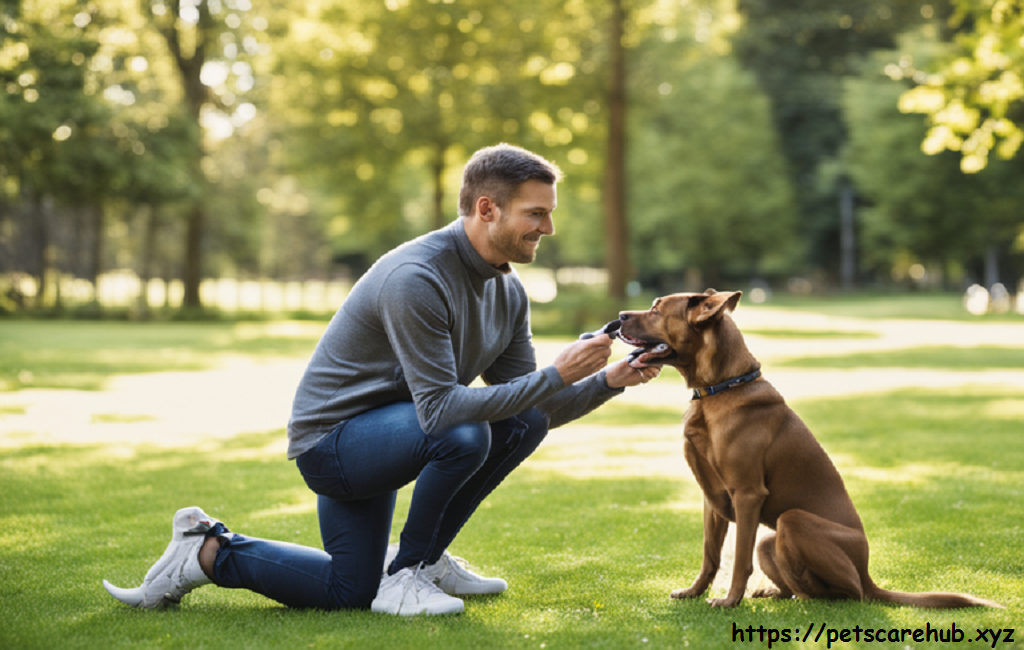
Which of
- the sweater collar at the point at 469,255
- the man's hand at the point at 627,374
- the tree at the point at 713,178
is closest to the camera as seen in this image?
the sweater collar at the point at 469,255

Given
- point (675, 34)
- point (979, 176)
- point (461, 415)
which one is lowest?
point (461, 415)

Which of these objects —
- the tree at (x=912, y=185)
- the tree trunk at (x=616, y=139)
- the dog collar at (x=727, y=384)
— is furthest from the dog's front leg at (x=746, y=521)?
the tree at (x=912, y=185)

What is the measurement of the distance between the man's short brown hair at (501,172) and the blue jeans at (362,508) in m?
0.97

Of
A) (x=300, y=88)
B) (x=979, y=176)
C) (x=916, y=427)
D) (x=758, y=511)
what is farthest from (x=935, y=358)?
(x=979, y=176)

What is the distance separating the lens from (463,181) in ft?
13.8

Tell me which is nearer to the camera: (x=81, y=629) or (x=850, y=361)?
(x=81, y=629)

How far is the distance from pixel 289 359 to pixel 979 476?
14717 mm

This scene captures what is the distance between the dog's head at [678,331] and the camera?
171 inches

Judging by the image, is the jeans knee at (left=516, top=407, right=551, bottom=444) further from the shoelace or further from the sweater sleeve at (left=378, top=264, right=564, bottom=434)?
the shoelace

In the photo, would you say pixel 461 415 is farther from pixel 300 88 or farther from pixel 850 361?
pixel 300 88

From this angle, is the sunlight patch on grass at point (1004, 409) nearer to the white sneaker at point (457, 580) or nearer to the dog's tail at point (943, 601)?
the dog's tail at point (943, 601)

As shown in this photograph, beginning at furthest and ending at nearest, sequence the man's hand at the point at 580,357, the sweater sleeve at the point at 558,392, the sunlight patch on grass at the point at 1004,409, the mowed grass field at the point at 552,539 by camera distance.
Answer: the sunlight patch on grass at the point at 1004,409
the sweater sleeve at the point at 558,392
the man's hand at the point at 580,357
the mowed grass field at the point at 552,539

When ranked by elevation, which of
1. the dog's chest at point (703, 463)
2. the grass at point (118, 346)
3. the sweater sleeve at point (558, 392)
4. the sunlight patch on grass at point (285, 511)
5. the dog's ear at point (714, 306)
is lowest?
the grass at point (118, 346)

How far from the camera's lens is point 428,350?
4027 millimetres
